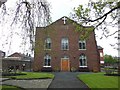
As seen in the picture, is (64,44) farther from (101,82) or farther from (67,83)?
(67,83)

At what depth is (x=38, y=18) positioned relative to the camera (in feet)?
41.3

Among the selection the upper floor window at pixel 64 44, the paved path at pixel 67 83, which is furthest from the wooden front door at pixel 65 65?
the paved path at pixel 67 83

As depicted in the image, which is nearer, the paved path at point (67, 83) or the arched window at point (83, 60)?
the paved path at point (67, 83)

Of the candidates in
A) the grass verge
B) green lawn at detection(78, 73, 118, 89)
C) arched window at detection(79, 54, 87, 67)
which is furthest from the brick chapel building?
green lawn at detection(78, 73, 118, 89)

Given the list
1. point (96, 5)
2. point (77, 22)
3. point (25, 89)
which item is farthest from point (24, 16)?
point (25, 89)

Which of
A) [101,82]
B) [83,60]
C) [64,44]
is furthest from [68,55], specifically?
[101,82]

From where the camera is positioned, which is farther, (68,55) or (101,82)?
(68,55)

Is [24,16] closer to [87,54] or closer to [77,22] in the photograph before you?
[77,22]

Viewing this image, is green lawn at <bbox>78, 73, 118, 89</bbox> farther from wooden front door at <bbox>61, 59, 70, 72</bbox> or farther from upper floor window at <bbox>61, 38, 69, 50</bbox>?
upper floor window at <bbox>61, 38, 69, 50</bbox>

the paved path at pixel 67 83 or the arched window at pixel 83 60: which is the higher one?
the arched window at pixel 83 60

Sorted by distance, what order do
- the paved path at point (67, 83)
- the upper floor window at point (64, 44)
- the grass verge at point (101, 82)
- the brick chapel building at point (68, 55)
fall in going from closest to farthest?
the grass verge at point (101, 82)
the paved path at point (67, 83)
the brick chapel building at point (68, 55)
the upper floor window at point (64, 44)

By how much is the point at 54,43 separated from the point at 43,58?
3635 mm

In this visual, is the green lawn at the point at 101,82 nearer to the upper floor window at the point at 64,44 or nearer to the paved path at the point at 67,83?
the paved path at the point at 67,83

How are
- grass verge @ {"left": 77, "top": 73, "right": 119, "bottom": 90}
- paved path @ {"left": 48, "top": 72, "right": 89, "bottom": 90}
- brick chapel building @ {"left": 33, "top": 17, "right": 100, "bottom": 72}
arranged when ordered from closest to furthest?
grass verge @ {"left": 77, "top": 73, "right": 119, "bottom": 90} < paved path @ {"left": 48, "top": 72, "right": 89, "bottom": 90} < brick chapel building @ {"left": 33, "top": 17, "right": 100, "bottom": 72}
